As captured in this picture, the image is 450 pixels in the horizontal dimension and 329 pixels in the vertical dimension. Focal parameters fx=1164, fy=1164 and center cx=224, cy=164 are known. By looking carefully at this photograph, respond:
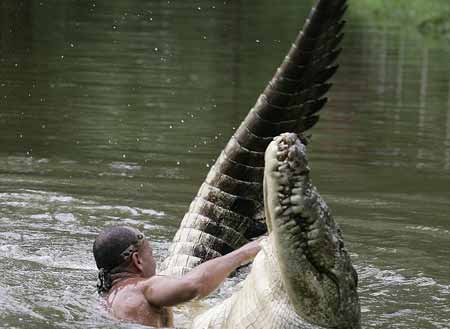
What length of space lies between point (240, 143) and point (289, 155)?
2561 millimetres

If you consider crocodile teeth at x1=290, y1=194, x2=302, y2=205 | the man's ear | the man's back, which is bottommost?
the man's back

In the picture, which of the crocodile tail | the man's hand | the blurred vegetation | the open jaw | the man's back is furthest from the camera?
the blurred vegetation

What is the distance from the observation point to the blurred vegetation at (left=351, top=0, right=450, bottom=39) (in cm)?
3291

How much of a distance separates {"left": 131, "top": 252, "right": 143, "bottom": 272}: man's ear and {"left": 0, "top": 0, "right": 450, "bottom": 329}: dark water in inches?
12.5

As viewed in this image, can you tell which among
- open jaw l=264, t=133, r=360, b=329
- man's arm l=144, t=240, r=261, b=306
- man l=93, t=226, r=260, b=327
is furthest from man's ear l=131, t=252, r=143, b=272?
open jaw l=264, t=133, r=360, b=329

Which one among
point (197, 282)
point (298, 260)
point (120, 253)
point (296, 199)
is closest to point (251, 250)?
point (197, 282)

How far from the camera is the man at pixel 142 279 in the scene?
572 centimetres

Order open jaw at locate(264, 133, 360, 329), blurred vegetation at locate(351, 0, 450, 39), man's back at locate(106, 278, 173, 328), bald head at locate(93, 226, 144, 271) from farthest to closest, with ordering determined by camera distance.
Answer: blurred vegetation at locate(351, 0, 450, 39) → bald head at locate(93, 226, 144, 271) → man's back at locate(106, 278, 173, 328) → open jaw at locate(264, 133, 360, 329)

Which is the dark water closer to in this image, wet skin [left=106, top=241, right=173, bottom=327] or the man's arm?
wet skin [left=106, top=241, right=173, bottom=327]

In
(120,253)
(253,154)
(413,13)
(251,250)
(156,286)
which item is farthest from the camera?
(413,13)

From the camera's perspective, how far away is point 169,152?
39.8 feet

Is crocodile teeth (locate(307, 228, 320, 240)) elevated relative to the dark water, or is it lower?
elevated

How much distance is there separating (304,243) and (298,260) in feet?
0.24

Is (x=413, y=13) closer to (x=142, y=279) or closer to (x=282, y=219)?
(x=142, y=279)
